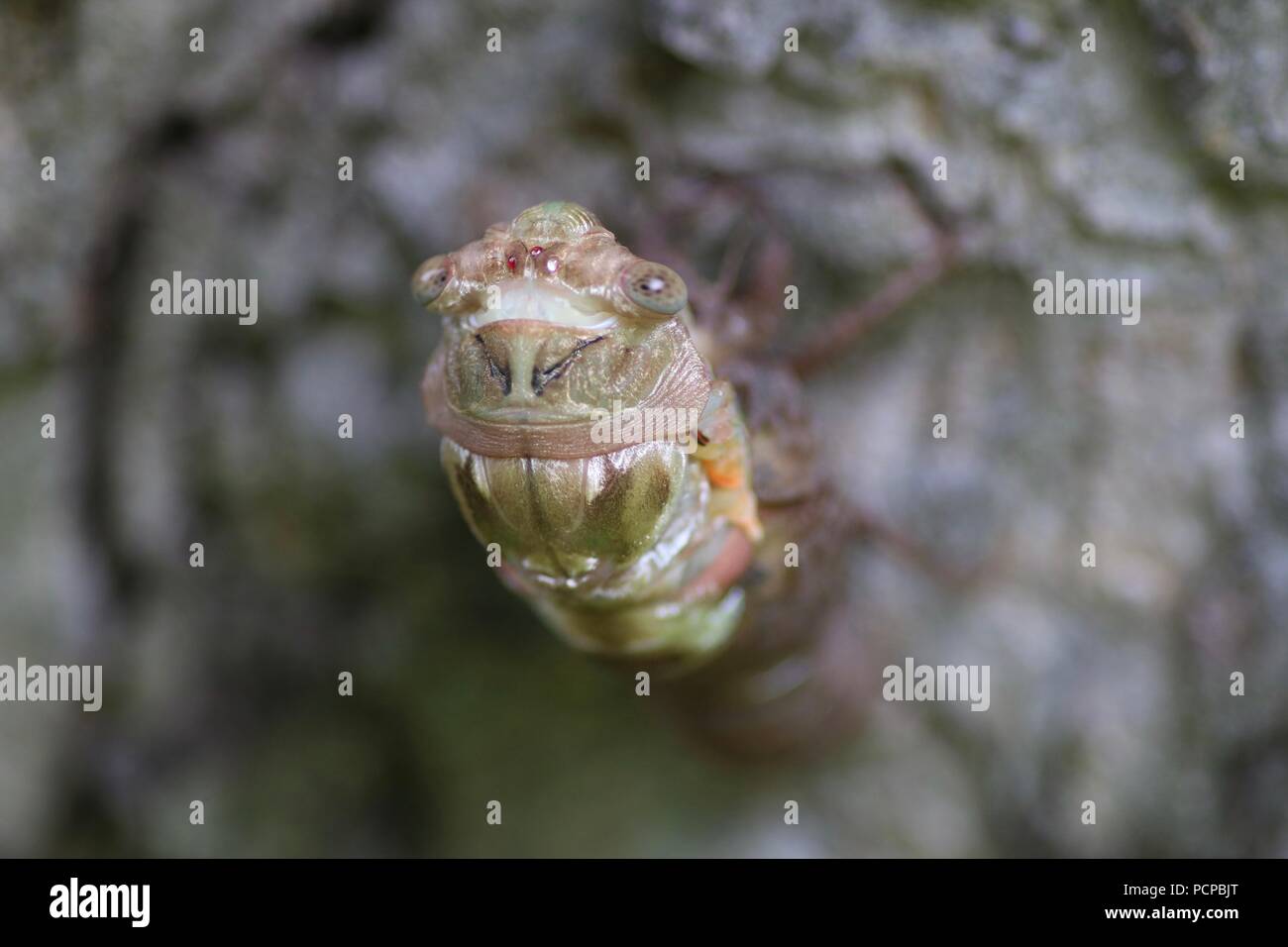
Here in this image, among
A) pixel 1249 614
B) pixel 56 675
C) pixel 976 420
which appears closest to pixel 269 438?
pixel 56 675

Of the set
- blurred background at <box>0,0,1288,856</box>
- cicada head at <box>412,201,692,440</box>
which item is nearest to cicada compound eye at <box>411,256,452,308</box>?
cicada head at <box>412,201,692,440</box>

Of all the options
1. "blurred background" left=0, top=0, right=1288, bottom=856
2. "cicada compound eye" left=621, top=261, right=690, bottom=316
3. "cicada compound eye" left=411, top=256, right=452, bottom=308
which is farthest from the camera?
"blurred background" left=0, top=0, right=1288, bottom=856

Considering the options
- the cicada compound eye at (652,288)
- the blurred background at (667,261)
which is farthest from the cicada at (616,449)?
the blurred background at (667,261)

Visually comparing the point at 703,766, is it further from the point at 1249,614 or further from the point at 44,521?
the point at 44,521

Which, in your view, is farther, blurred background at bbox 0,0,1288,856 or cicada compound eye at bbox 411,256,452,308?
blurred background at bbox 0,0,1288,856

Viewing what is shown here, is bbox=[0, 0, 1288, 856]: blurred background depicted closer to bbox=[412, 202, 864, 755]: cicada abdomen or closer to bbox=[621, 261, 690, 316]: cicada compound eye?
bbox=[412, 202, 864, 755]: cicada abdomen

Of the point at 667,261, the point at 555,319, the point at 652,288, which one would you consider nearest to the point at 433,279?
the point at 555,319

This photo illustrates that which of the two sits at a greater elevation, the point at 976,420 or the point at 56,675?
the point at 976,420
